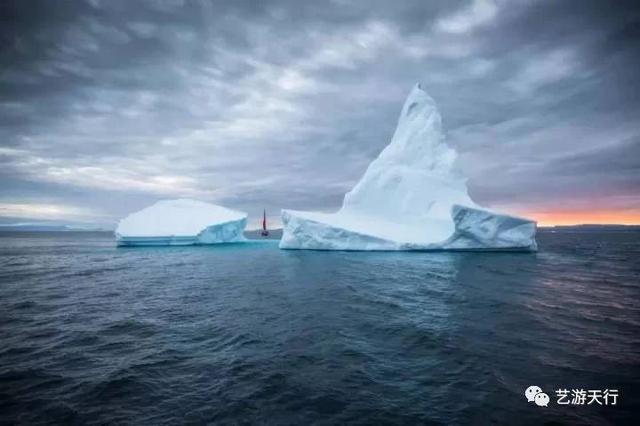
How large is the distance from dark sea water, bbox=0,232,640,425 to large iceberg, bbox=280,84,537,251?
15.7 meters

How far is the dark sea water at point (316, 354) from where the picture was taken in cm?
510

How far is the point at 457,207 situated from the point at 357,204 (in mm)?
13965

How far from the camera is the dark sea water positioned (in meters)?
5.10

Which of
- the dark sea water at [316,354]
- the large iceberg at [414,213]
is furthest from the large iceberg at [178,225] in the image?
the dark sea water at [316,354]

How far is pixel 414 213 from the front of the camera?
37281 mm

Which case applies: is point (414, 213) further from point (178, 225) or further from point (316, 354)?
point (316, 354)

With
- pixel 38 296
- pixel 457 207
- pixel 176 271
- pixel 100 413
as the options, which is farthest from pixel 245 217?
pixel 100 413

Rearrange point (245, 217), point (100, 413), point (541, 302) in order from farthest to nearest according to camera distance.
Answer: point (245, 217) → point (541, 302) → point (100, 413)

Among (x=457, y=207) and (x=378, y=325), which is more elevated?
(x=457, y=207)

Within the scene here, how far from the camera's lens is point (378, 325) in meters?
9.58

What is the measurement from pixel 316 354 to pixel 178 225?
133 feet

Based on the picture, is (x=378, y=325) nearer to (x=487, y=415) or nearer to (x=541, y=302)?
(x=487, y=415)

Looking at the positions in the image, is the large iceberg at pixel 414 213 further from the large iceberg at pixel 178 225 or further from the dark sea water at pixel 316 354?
the dark sea water at pixel 316 354

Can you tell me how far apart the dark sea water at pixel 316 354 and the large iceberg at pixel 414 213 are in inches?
618
